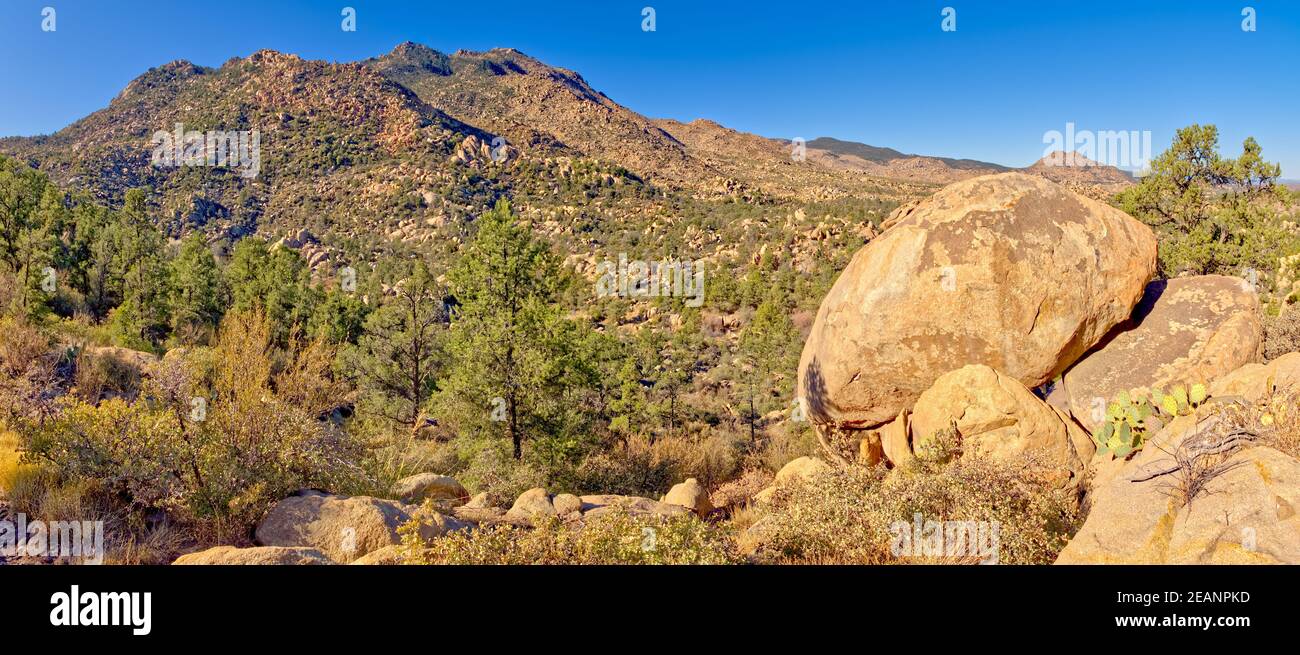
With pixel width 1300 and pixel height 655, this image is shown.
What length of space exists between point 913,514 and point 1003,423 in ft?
8.20

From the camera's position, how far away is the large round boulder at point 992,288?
6.59 metres

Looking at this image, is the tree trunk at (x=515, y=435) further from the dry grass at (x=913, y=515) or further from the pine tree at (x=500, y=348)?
the dry grass at (x=913, y=515)

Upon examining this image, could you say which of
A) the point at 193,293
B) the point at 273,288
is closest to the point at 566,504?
the point at 193,293

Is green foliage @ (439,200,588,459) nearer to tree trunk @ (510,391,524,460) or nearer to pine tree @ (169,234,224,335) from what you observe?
tree trunk @ (510,391,524,460)

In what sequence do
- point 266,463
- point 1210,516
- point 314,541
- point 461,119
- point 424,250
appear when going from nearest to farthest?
point 1210,516
point 314,541
point 266,463
point 424,250
point 461,119

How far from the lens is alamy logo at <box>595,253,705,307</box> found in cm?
3719

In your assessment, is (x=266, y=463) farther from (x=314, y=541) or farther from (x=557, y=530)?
(x=557, y=530)

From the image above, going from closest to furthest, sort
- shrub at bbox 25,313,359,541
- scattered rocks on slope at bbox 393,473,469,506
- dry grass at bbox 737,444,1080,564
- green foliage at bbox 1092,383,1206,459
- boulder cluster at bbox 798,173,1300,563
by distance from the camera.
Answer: dry grass at bbox 737,444,1080,564 < shrub at bbox 25,313,359,541 < green foliage at bbox 1092,383,1206,459 < boulder cluster at bbox 798,173,1300,563 < scattered rocks on slope at bbox 393,473,469,506

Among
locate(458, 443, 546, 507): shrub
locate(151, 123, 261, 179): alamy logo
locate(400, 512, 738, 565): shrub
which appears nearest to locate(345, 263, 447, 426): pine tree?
locate(458, 443, 546, 507): shrub

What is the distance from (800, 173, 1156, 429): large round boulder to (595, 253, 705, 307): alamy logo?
27.8 metres
